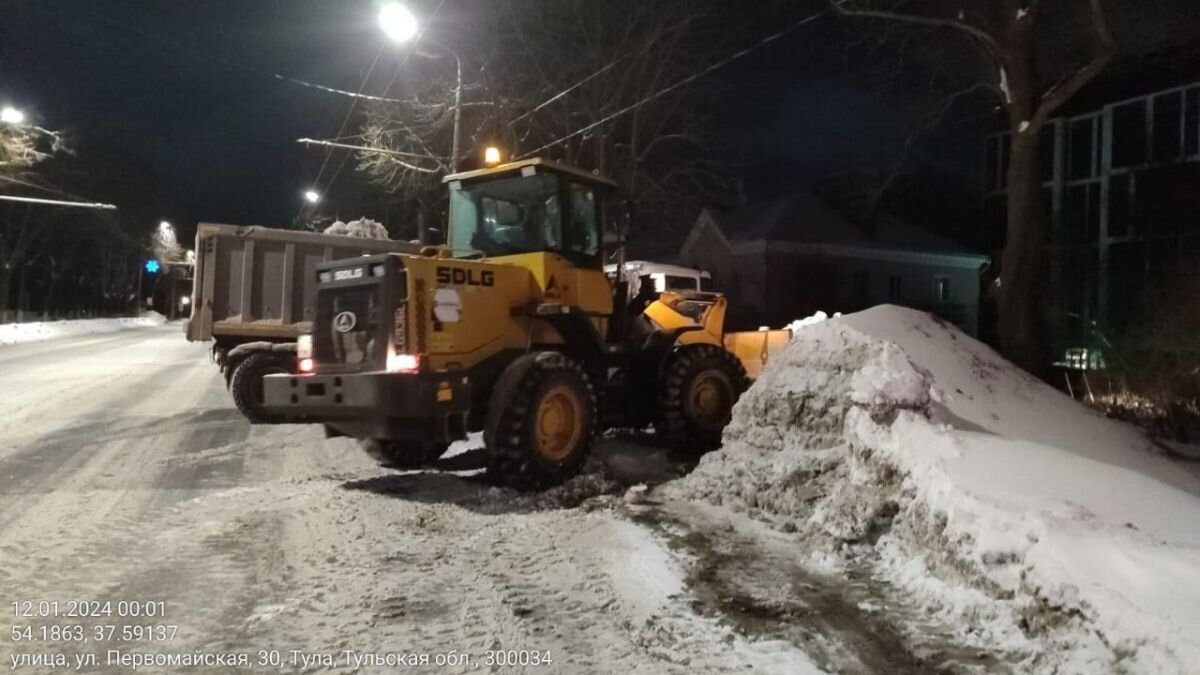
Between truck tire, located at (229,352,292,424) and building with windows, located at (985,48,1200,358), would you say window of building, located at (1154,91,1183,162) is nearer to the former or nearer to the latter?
building with windows, located at (985,48,1200,358)

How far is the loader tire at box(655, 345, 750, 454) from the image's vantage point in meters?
9.50

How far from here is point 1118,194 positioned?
25938 mm

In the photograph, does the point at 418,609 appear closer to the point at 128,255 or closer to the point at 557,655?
the point at 557,655

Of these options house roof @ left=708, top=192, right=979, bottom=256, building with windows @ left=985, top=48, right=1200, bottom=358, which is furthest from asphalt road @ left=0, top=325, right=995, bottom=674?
house roof @ left=708, top=192, right=979, bottom=256

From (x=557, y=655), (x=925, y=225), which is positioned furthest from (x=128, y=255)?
(x=557, y=655)

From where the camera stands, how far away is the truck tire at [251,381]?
12.4 metres

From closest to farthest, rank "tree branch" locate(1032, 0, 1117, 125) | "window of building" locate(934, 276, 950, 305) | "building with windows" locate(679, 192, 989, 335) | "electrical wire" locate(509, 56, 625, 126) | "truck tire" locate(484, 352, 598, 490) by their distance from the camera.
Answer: "truck tire" locate(484, 352, 598, 490), "tree branch" locate(1032, 0, 1117, 125), "electrical wire" locate(509, 56, 625, 126), "building with windows" locate(679, 192, 989, 335), "window of building" locate(934, 276, 950, 305)

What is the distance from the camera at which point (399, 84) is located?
23078 mm

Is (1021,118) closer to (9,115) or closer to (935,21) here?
Answer: (935,21)

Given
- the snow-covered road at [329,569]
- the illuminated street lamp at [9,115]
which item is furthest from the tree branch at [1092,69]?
the illuminated street lamp at [9,115]

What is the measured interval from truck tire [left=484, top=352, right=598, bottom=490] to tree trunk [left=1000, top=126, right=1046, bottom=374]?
924 centimetres

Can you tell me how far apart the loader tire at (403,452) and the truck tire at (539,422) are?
4.81 feet

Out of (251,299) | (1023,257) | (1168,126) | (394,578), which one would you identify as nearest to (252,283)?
(251,299)

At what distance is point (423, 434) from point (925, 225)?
1467 inches
